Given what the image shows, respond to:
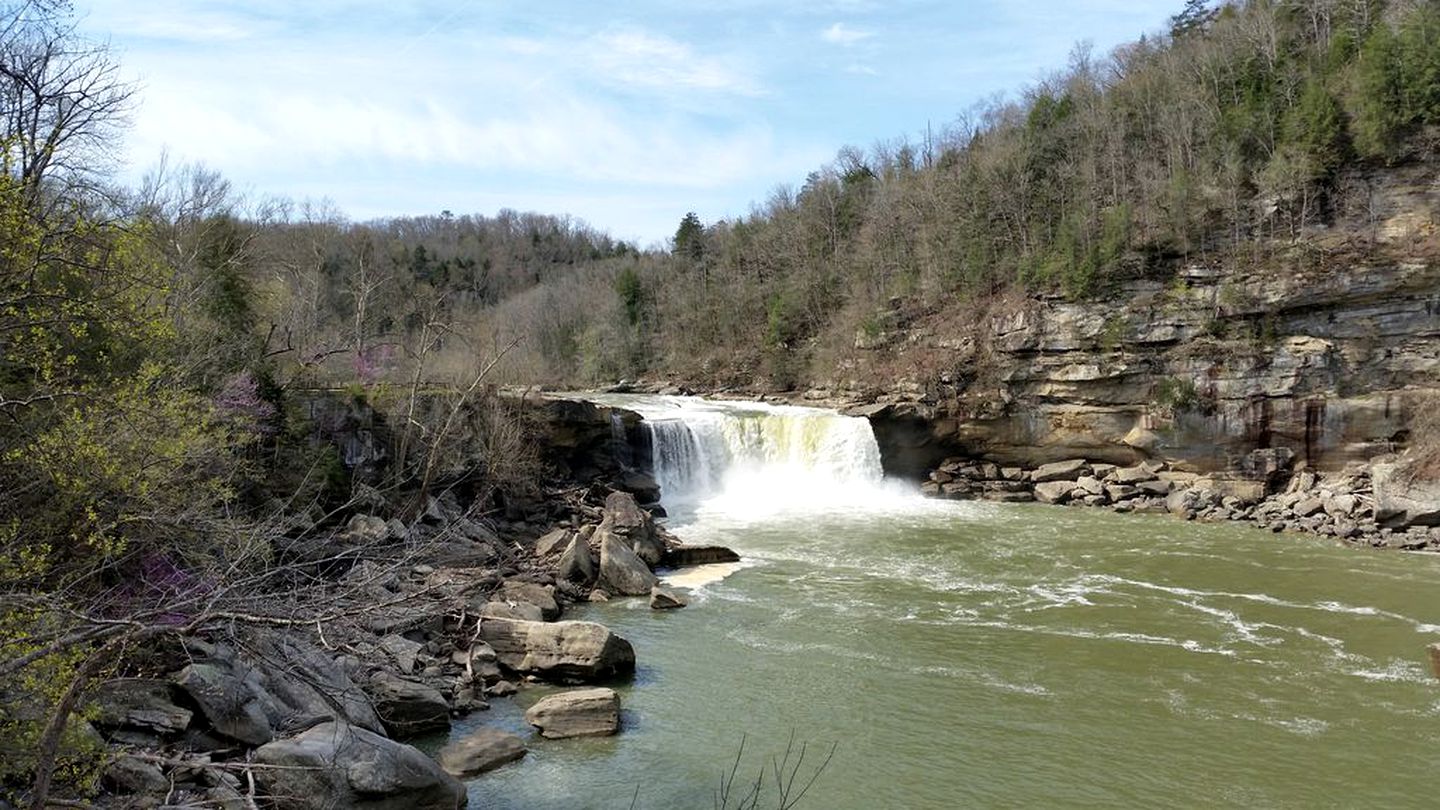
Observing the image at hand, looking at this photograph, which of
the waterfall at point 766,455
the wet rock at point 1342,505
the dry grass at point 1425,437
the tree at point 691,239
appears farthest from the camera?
the tree at point 691,239

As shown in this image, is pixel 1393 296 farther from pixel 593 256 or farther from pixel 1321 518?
pixel 593 256

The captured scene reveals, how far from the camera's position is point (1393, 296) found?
91.7 feet

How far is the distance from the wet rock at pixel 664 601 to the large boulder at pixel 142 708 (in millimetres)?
9699

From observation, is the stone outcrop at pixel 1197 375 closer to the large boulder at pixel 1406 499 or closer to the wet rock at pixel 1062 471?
the wet rock at pixel 1062 471

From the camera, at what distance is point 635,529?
21.1 meters

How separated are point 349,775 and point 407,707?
10.5ft

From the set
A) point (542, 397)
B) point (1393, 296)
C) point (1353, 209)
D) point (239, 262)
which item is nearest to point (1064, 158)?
point (1353, 209)

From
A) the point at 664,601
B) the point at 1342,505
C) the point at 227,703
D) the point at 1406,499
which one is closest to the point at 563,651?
the point at 664,601

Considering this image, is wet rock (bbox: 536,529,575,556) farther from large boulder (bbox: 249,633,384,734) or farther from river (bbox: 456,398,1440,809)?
large boulder (bbox: 249,633,384,734)

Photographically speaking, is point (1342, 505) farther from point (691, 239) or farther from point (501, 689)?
point (691, 239)

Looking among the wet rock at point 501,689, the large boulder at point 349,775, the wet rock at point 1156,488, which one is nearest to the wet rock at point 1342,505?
the wet rock at point 1156,488

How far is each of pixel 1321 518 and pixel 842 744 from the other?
2045 centimetres

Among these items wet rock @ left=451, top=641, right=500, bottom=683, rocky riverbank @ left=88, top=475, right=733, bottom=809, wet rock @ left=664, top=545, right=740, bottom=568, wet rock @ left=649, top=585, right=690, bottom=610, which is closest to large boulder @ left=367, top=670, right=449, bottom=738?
rocky riverbank @ left=88, top=475, right=733, bottom=809

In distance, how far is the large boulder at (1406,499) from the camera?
74.8 feet
